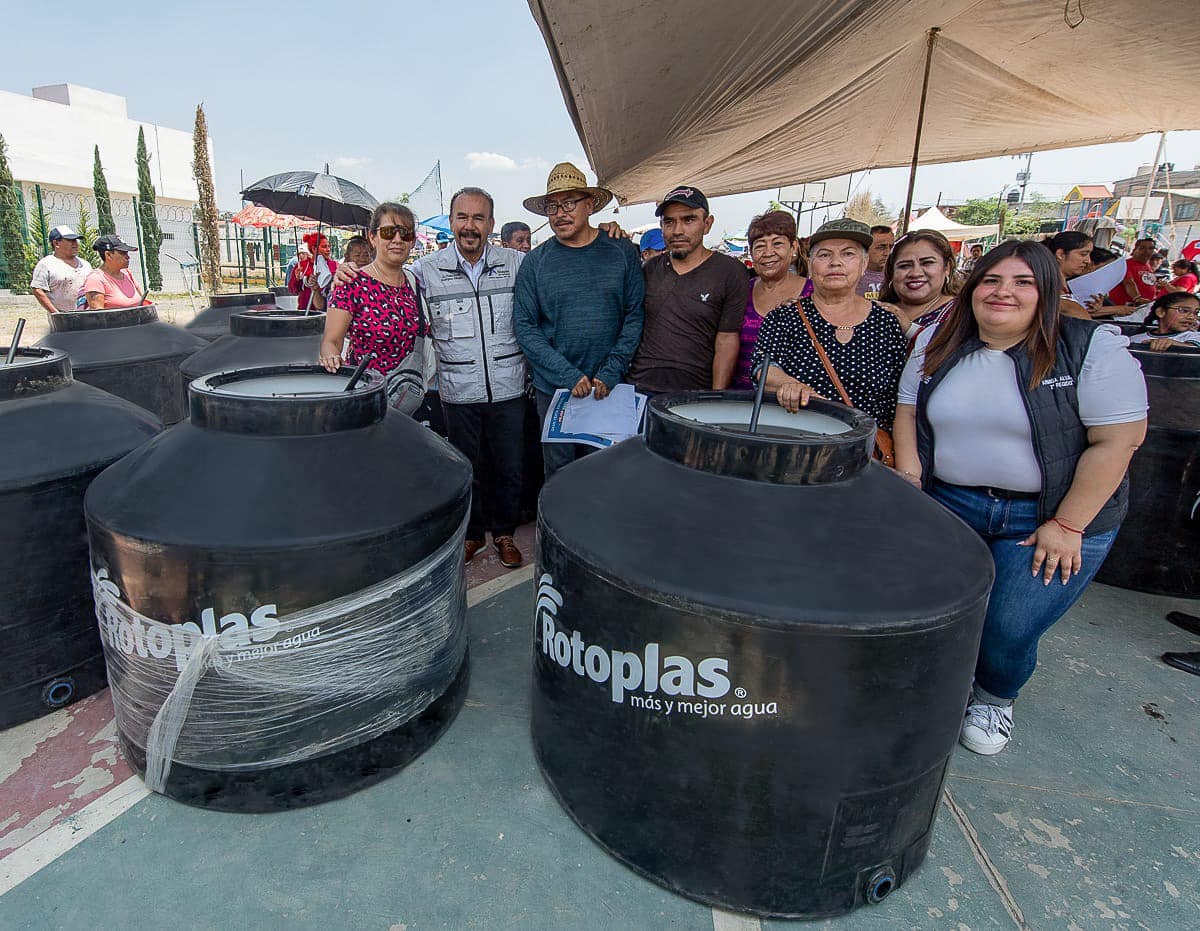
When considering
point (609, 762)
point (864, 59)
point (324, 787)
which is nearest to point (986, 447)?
point (609, 762)

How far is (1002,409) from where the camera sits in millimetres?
2301

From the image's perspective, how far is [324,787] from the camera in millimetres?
2240

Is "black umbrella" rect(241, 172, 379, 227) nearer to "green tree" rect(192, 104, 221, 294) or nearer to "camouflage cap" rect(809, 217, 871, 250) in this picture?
"camouflage cap" rect(809, 217, 871, 250)

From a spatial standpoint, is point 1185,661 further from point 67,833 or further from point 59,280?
point 59,280

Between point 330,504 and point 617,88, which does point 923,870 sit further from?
point 617,88

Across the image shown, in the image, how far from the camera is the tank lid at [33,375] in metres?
2.73

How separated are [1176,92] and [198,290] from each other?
26045mm

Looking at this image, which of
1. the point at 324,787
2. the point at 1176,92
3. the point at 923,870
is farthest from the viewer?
the point at 1176,92

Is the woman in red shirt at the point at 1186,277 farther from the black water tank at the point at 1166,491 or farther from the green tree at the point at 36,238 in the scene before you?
the green tree at the point at 36,238

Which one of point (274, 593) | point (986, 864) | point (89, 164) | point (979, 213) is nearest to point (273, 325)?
point (274, 593)

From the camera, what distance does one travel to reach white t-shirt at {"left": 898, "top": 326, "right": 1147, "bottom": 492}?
85.6 inches

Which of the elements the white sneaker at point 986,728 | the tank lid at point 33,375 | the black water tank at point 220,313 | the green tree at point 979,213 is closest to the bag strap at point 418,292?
the tank lid at point 33,375

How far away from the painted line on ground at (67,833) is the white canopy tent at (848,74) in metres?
3.83

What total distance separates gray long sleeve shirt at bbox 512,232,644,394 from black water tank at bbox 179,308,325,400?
2231 mm
